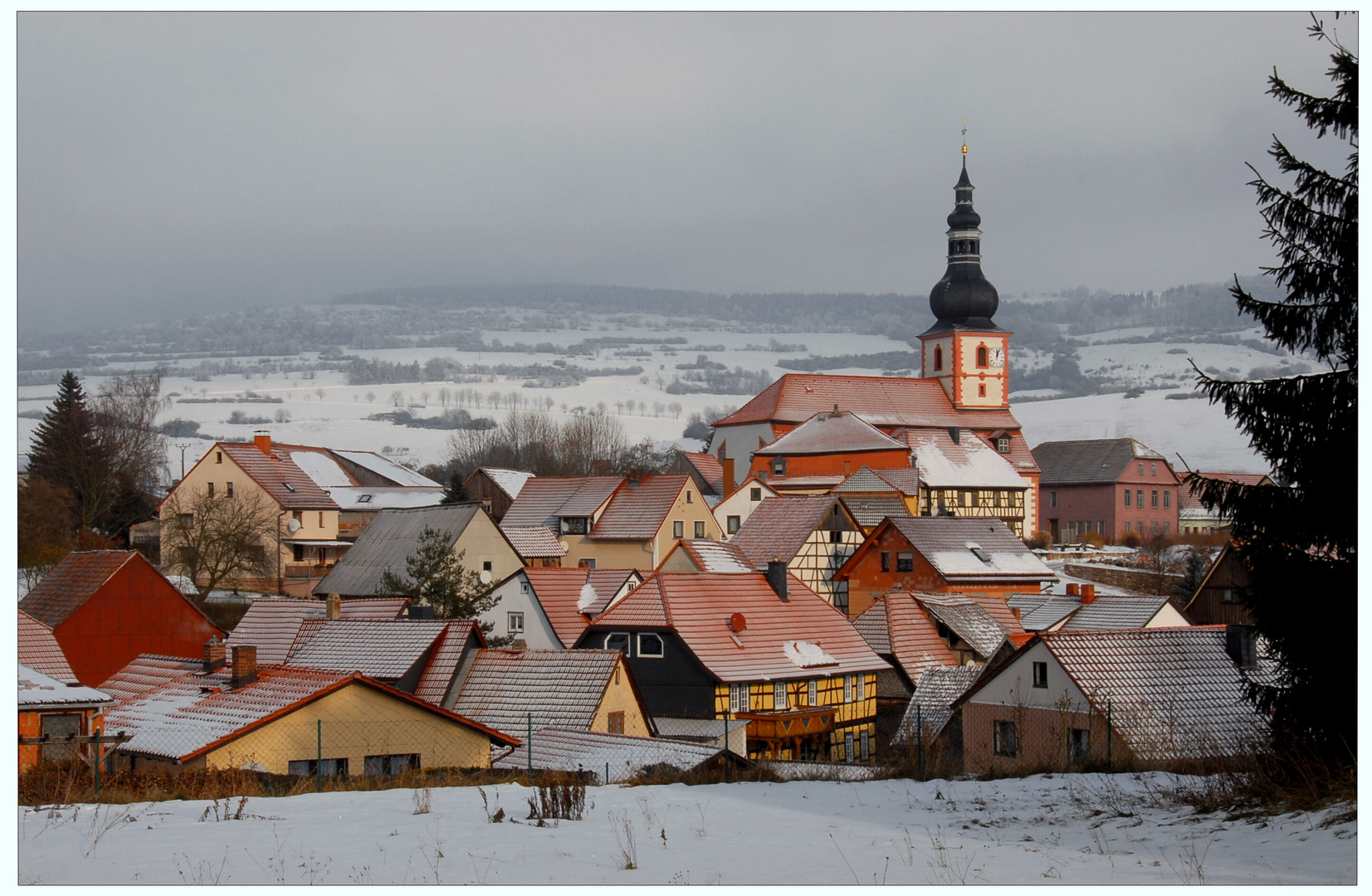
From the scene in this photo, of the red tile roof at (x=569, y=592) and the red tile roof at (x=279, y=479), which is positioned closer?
the red tile roof at (x=569, y=592)

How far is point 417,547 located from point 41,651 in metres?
22.8

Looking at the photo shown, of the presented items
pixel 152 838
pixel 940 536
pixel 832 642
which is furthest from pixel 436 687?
pixel 940 536

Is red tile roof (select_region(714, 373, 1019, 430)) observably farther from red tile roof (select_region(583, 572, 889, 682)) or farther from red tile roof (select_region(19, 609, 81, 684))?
red tile roof (select_region(19, 609, 81, 684))

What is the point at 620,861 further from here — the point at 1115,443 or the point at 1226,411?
the point at 1115,443

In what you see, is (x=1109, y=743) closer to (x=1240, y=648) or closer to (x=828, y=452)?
(x=1240, y=648)

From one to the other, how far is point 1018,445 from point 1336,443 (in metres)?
84.0

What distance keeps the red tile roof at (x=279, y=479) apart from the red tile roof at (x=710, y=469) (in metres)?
31.0

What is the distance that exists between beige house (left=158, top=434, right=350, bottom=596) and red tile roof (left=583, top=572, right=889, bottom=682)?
2933 centimetres

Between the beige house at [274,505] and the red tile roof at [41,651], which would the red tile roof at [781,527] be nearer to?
the beige house at [274,505]

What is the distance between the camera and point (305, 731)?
835 inches

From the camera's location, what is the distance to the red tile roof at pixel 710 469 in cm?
9212

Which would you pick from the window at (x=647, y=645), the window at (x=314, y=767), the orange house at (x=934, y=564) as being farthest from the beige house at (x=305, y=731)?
the orange house at (x=934, y=564)

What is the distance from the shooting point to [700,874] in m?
9.89

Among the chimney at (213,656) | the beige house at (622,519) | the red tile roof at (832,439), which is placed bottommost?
the chimney at (213,656)
